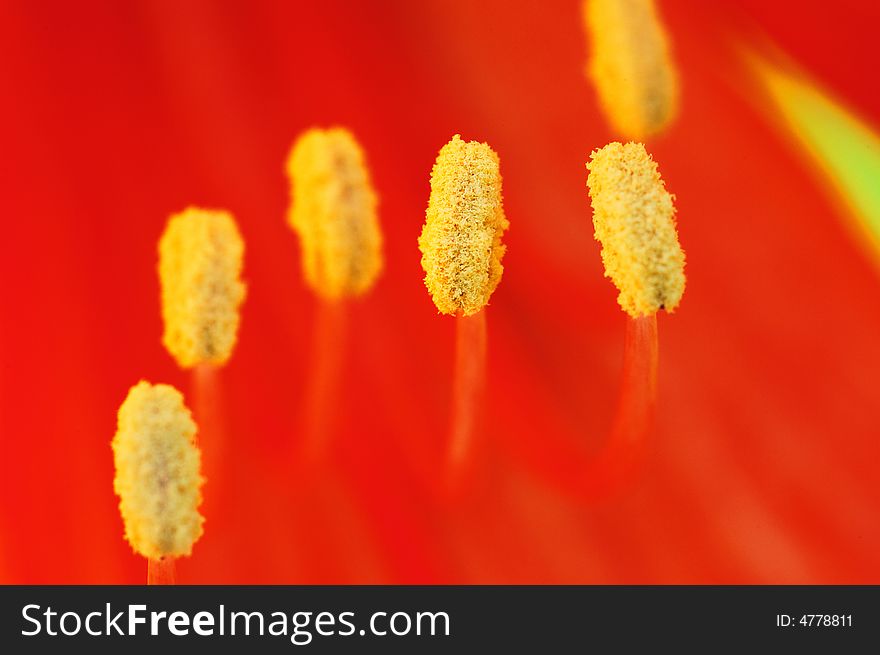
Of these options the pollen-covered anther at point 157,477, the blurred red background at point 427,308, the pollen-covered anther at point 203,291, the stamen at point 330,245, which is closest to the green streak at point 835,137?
the blurred red background at point 427,308

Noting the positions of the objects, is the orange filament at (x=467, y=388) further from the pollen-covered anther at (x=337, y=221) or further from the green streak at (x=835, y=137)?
the green streak at (x=835, y=137)

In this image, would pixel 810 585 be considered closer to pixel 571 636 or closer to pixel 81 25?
pixel 571 636

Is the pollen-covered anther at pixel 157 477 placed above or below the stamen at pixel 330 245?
below

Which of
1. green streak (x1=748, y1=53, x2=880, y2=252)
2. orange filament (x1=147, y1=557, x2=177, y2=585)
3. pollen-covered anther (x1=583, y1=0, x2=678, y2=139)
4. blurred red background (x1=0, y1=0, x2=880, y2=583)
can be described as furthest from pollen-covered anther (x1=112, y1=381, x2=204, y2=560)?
green streak (x1=748, y1=53, x2=880, y2=252)

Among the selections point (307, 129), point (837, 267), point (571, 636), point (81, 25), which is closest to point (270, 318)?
point (307, 129)

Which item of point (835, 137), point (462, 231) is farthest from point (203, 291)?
point (835, 137)

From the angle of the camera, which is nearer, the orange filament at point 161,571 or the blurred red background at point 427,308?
the orange filament at point 161,571
